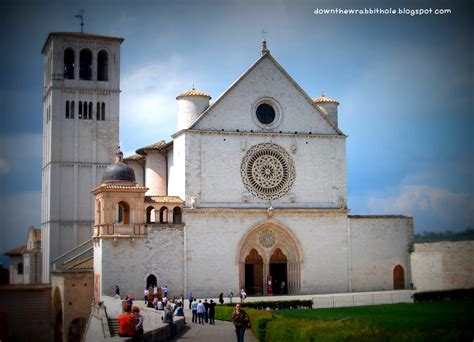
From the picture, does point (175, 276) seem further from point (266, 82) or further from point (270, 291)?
point (266, 82)

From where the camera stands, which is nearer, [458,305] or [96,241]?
[458,305]

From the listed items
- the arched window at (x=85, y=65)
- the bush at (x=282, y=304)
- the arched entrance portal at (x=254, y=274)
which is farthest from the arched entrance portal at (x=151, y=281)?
the arched window at (x=85, y=65)

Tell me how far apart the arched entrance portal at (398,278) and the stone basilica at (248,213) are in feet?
0.22

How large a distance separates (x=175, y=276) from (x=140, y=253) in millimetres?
2536

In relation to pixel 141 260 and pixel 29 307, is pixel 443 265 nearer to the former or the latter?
pixel 141 260

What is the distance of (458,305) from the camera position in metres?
38.4

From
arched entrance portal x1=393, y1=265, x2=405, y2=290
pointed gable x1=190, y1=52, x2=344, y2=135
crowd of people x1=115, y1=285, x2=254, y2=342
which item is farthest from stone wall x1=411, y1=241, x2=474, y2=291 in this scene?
crowd of people x1=115, y1=285, x2=254, y2=342

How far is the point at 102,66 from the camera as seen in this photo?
197 feet

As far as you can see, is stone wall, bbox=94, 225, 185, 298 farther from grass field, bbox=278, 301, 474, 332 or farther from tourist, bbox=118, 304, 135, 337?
tourist, bbox=118, 304, 135, 337

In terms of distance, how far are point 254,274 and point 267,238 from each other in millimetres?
2441

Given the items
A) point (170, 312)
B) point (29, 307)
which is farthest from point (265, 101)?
point (170, 312)

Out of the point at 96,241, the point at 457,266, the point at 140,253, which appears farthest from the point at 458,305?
the point at 96,241

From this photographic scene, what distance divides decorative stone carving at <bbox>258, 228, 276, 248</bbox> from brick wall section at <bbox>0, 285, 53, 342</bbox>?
15882 mm

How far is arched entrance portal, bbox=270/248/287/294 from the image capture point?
48.8 m
